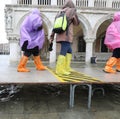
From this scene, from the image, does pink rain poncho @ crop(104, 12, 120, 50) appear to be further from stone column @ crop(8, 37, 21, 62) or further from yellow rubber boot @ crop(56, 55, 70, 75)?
stone column @ crop(8, 37, 21, 62)

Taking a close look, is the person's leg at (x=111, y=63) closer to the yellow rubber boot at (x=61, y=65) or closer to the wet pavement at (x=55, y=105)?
the wet pavement at (x=55, y=105)

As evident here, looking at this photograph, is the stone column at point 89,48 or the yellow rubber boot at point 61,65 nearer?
the yellow rubber boot at point 61,65

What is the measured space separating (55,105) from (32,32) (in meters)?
2.04

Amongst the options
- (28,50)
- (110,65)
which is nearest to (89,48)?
(110,65)

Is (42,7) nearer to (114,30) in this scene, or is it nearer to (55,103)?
(114,30)

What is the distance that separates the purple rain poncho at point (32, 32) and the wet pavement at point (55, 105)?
1104 mm

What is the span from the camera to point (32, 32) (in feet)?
17.3

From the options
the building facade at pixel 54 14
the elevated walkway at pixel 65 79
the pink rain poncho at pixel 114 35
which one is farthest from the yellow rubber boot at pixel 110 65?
the building facade at pixel 54 14


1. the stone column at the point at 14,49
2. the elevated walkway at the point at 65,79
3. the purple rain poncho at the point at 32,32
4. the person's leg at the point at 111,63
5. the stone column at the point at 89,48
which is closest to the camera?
the elevated walkway at the point at 65,79

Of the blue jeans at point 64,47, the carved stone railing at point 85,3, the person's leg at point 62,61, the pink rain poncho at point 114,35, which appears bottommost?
the person's leg at point 62,61

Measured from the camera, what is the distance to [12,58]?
560 inches

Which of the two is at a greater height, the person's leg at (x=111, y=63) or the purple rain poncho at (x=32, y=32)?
the purple rain poncho at (x=32, y=32)

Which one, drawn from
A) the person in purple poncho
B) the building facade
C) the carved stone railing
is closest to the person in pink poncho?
the person in purple poncho

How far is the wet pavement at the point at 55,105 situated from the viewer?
357 cm
